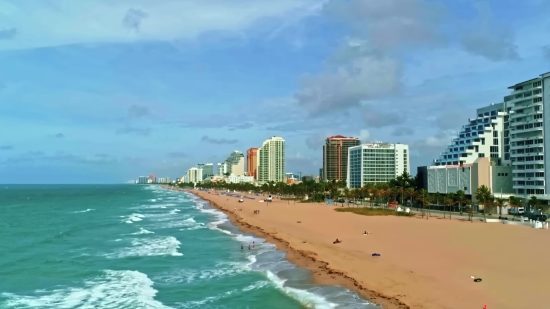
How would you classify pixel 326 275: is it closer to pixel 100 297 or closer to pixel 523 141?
pixel 100 297

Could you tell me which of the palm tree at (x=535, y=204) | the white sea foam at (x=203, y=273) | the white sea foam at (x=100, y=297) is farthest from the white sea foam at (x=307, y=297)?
the palm tree at (x=535, y=204)

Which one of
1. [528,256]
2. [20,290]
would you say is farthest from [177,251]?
[528,256]

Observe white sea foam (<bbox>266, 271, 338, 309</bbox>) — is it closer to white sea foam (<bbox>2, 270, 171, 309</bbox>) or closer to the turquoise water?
the turquoise water

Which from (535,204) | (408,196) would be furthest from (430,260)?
(408,196)

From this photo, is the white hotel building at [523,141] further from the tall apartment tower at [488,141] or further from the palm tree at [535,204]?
the palm tree at [535,204]

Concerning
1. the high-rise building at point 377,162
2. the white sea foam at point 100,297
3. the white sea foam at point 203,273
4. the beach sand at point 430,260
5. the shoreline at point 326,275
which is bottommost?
the white sea foam at point 100,297
